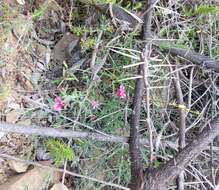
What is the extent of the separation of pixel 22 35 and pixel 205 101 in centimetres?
92

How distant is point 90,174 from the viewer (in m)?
1.69

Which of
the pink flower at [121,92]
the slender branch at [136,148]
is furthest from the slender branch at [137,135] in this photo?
the pink flower at [121,92]

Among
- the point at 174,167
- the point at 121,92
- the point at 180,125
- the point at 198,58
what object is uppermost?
the point at 198,58

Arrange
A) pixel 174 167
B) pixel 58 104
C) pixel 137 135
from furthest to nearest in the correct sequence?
1. pixel 58 104
2. pixel 137 135
3. pixel 174 167

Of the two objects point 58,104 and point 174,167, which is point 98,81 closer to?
point 58,104

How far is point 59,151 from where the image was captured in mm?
1452

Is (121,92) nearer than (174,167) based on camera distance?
No

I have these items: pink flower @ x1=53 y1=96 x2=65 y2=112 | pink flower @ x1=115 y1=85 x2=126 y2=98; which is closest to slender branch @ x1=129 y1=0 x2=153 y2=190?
pink flower @ x1=115 y1=85 x2=126 y2=98

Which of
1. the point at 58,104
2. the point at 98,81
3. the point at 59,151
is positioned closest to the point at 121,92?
the point at 98,81

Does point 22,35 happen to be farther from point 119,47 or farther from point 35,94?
point 119,47

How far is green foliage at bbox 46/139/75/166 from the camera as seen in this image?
55.7 inches

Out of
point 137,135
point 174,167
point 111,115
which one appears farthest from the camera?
point 111,115

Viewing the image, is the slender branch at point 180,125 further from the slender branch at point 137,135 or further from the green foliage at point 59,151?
the green foliage at point 59,151

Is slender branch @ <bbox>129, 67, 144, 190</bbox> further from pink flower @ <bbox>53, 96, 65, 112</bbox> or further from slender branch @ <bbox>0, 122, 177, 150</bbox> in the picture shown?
pink flower @ <bbox>53, 96, 65, 112</bbox>
